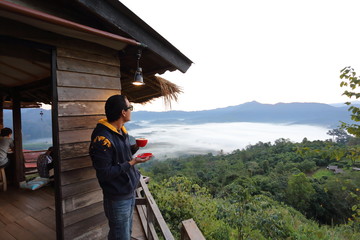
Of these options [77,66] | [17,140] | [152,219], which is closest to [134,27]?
[77,66]

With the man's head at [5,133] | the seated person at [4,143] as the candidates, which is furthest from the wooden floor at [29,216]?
the man's head at [5,133]

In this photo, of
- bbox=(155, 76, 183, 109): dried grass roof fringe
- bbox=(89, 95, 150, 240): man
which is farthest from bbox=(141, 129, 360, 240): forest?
bbox=(89, 95, 150, 240): man

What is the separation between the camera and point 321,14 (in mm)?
13234

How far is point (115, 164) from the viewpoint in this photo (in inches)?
58.4

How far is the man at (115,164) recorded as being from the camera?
1.37 metres

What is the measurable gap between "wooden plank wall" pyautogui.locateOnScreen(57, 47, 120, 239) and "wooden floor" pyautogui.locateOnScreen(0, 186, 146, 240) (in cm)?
80

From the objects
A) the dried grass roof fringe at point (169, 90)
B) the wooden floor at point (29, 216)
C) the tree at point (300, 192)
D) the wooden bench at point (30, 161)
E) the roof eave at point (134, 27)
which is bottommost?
the tree at point (300, 192)

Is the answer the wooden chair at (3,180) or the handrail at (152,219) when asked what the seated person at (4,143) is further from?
the handrail at (152,219)

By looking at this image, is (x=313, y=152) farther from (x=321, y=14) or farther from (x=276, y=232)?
(x=321, y=14)

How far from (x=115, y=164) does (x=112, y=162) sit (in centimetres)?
3

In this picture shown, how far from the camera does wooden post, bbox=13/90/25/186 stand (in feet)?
14.4

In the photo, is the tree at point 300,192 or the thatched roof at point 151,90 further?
the tree at point 300,192

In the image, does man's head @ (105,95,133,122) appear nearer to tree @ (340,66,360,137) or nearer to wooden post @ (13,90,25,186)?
tree @ (340,66,360,137)

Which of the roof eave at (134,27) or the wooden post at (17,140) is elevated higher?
the roof eave at (134,27)
